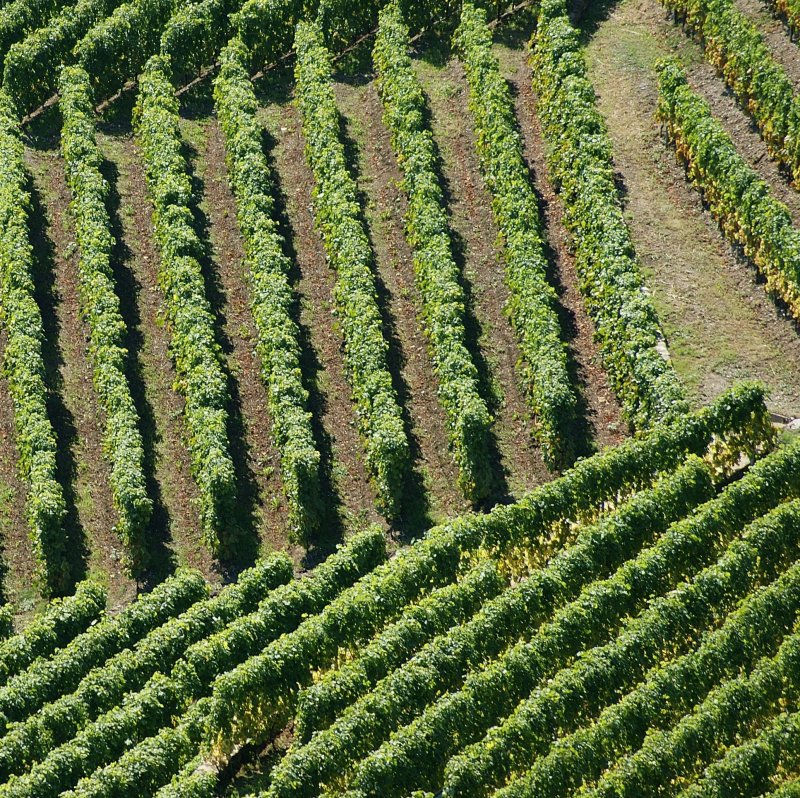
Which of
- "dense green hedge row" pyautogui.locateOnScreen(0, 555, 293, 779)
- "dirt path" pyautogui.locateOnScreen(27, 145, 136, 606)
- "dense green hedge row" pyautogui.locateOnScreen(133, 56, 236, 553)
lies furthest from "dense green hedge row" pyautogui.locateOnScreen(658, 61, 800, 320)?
"dirt path" pyautogui.locateOnScreen(27, 145, 136, 606)

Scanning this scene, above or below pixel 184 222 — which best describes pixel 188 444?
below

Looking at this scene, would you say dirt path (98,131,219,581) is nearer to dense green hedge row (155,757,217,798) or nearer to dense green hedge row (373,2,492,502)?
dense green hedge row (155,757,217,798)

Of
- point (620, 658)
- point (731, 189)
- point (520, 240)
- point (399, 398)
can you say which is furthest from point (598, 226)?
point (620, 658)

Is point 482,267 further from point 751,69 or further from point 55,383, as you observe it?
point 55,383

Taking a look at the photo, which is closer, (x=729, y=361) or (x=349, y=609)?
(x=349, y=609)

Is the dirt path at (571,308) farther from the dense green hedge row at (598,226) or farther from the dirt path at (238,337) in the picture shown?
the dirt path at (238,337)

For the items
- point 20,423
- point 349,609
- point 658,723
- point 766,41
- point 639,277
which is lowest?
point 658,723

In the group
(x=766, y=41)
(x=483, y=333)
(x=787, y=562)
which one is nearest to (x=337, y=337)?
(x=483, y=333)

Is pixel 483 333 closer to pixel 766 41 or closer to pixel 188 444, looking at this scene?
pixel 188 444
